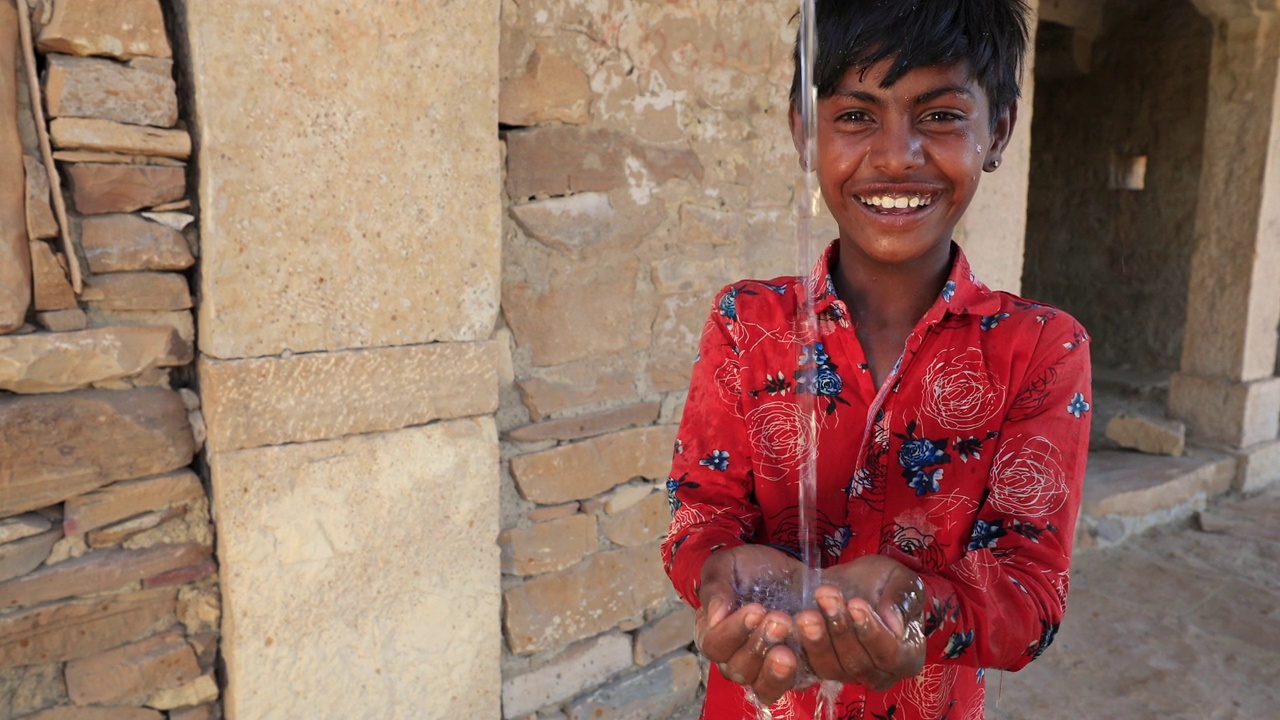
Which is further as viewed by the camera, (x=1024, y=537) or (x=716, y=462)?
(x=716, y=462)

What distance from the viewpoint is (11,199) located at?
143 centimetres

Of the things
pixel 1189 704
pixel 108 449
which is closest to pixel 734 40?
pixel 108 449

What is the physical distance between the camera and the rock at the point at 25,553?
149 centimetres

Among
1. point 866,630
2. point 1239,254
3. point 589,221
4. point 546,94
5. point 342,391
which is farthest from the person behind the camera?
point 1239,254

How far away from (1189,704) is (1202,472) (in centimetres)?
218

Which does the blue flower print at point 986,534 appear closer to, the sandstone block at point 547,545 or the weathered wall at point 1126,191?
the sandstone block at point 547,545

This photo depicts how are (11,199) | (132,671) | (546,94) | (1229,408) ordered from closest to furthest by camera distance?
1. (11,199)
2. (132,671)
3. (546,94)
4. (1229,408)

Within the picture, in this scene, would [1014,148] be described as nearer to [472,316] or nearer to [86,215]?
[472,316]

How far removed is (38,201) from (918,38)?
1.42 m

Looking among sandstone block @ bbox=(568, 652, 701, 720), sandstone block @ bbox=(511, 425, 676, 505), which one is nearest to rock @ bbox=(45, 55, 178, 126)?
sandstone block @ bbox=(511, 425, 676, 505)

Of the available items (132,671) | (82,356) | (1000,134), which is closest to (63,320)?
(82,356)

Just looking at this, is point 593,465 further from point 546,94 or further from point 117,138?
point 117,138

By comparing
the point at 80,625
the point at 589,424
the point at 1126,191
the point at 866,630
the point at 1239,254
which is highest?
the point at 1126,191

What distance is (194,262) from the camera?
1.63m
